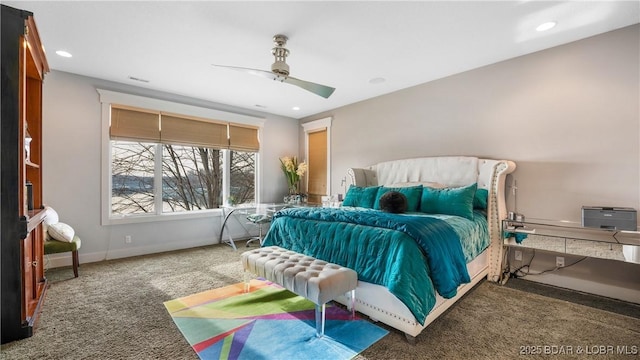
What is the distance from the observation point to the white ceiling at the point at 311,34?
2.25 meters

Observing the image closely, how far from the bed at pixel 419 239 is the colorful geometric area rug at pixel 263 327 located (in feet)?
0.82

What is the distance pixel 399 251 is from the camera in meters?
Result: 1.95

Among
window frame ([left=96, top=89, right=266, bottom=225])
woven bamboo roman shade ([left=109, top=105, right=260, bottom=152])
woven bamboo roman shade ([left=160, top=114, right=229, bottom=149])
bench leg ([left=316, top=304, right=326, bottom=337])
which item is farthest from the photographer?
woven bamboo roman shade ([left=160, top=114, right=229, bottom=149])

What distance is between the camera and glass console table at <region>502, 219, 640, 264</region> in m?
2.34

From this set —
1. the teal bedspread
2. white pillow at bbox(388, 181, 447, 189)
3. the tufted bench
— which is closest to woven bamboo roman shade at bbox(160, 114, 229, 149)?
the tufted bench

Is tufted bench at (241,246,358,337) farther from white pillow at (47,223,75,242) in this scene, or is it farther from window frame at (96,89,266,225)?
window frame at (96,89,266,225)

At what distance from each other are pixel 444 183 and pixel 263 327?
2.86 metres

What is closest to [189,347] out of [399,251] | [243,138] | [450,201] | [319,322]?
[319,322]

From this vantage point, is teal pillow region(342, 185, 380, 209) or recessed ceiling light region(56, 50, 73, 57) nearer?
recessed ceiling light region(56, 50, 73, 57)

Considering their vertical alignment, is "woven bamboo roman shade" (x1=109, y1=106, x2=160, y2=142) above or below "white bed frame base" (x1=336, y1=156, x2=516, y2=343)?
above

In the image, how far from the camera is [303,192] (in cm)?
607

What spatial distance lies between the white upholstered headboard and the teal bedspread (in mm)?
911

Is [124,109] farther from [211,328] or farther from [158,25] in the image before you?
[211,328]

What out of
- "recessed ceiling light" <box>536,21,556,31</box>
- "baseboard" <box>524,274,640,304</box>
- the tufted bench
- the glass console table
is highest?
"recessed ceiling light" <box>536,21,556,31</box>
